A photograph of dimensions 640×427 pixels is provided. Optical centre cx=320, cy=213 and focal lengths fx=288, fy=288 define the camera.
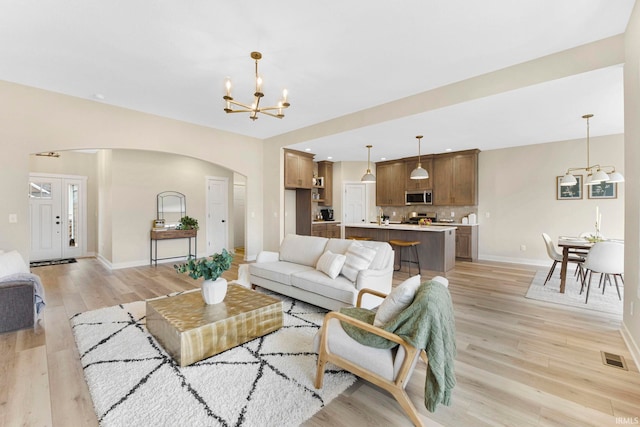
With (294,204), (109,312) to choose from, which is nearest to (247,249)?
(294,204)

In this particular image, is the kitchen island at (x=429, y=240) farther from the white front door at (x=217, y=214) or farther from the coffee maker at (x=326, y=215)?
the white front door at (x=217, y=214)

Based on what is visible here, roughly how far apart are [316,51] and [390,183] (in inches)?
225

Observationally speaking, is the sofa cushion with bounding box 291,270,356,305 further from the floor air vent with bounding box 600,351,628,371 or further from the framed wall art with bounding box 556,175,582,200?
the framed wall art with bounding box 556,175,582,200

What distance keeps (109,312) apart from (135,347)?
1175 mm

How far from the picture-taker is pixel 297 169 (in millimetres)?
7016

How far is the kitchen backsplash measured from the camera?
292 inches

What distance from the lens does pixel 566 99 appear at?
3830 mm

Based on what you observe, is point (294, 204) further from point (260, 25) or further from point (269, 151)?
point (260, 25)

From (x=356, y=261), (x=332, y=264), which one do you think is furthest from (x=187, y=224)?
(x=356, y=261)

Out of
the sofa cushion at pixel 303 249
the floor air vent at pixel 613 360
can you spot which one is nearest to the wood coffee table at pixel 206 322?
the sofa cushion at pixel 303 249

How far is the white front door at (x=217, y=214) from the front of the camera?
750cm

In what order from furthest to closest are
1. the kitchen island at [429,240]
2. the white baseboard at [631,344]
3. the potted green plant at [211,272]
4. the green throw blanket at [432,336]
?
1. the kitchen island at [429,240]
2. the potted green plant at [211,272]
3. the white baseboard at [631,344]
4. the green throw blanket at [432,336]

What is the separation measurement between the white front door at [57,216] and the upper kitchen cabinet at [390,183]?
7.94 meters

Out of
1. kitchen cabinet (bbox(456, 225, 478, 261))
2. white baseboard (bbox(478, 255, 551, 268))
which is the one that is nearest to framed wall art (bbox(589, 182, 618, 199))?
white baseboard (bbox(478, 255, 551, 268))
